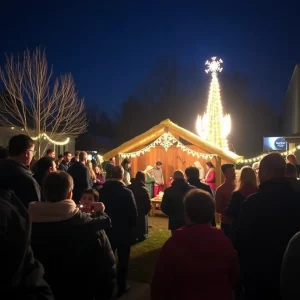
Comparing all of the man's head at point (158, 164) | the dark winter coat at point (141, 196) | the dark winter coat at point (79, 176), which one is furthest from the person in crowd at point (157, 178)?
the dark winter coat at point (79, 176)

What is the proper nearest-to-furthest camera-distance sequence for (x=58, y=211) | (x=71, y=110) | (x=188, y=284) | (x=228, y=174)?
(x=188, y=284)
(x=58, y=211)
(x=228, y=174)
(x=71, y=110)

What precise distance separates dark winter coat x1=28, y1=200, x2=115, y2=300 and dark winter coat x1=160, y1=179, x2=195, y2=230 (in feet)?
10.6

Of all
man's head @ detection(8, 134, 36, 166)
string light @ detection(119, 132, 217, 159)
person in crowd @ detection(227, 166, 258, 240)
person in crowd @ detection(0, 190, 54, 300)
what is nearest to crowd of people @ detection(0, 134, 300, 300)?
person in crowd @ detection(0, 190, 54, 300)

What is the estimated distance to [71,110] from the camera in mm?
21594

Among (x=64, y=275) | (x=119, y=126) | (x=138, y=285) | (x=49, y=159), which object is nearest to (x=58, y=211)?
(x=64, y=275)

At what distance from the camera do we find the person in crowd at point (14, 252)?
1.52 metres

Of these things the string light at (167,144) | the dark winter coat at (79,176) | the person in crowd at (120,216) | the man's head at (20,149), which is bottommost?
the person in crowd at (120,216)

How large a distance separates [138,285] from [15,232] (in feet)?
14.3

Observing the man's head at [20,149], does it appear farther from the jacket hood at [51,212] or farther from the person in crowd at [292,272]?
the person in crowd at [292,272]

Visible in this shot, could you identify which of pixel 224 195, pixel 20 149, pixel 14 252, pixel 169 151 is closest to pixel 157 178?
pixel 169 151

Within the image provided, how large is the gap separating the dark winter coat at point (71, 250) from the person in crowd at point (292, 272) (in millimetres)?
1433

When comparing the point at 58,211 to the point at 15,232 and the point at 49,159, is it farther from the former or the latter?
the point at 49,159

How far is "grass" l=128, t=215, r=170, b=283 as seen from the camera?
6004mm

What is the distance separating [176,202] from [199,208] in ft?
11.4
